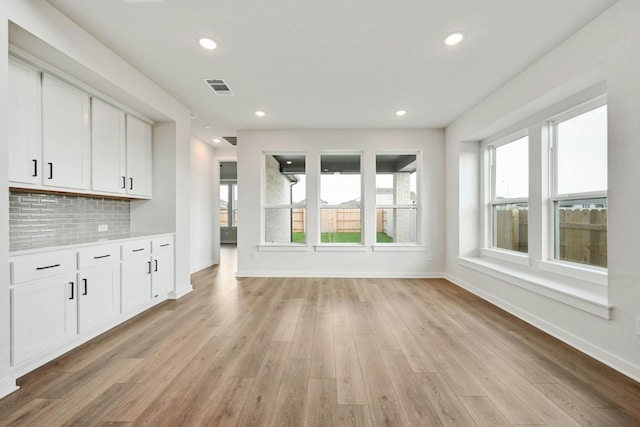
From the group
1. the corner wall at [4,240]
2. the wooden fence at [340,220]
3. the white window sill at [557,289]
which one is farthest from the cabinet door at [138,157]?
the white window sill at [557,289]

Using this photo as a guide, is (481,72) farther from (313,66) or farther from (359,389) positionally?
(359,389)

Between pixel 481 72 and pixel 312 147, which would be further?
pixel 312 147

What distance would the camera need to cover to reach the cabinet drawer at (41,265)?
1.88m

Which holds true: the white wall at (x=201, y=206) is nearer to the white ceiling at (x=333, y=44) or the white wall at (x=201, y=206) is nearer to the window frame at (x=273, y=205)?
the window frame at (x=273, y=205)

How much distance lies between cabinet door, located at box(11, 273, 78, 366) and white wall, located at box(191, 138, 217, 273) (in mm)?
3173

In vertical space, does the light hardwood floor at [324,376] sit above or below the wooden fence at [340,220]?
below

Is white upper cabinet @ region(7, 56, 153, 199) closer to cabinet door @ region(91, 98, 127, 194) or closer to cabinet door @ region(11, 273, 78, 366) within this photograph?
cabinet door @ region(91, 98, 127, 194)

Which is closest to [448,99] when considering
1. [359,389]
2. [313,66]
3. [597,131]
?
[597,131]

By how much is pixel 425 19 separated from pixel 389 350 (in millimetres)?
2698

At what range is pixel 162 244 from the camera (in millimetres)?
3537

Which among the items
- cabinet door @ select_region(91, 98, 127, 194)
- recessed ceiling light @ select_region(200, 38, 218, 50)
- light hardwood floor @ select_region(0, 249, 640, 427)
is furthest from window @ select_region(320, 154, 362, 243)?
cabinet door @ select_region(91, 98, 127, 194)

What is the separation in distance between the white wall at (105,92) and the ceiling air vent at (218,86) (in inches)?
25.9

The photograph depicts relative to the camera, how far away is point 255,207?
505 cm

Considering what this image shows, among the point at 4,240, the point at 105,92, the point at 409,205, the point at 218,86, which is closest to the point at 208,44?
the point at 218,86
